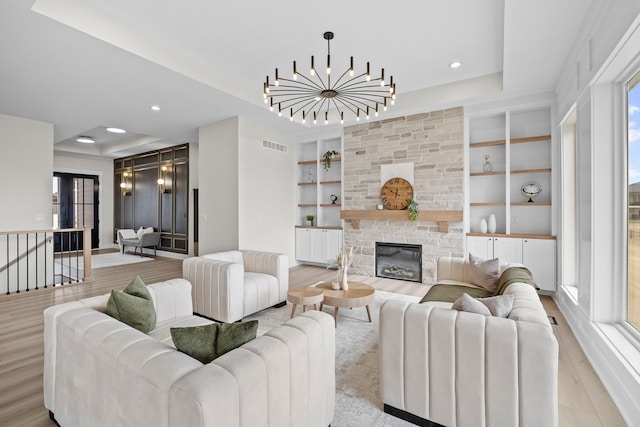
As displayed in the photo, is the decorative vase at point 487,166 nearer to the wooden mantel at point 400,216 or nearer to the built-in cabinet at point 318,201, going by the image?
the wooden mantel at point 400,216

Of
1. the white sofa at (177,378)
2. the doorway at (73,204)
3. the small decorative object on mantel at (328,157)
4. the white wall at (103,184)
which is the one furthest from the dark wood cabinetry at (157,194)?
the white sofa at (177,378)

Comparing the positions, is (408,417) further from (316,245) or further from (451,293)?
(316,245)

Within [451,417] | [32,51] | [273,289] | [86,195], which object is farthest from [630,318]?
[86,195]

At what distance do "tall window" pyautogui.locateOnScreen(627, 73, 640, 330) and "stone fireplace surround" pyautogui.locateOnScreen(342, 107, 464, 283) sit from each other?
245 cm

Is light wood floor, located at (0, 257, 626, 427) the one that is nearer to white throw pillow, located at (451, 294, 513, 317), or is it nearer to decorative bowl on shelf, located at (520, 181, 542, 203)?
white throw pillow, located at (451, 294, 513, 317)

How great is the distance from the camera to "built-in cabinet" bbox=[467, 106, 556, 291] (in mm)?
4379

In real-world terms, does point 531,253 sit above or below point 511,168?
below

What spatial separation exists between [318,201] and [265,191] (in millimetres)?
1255

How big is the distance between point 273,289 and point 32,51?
3.56 meters

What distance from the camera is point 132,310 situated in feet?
6.35

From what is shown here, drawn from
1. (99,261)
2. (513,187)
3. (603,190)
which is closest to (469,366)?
(603,190)

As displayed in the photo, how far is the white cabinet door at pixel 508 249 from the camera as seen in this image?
14.6ft

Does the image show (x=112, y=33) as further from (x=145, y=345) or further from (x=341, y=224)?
(x=341, y=224)

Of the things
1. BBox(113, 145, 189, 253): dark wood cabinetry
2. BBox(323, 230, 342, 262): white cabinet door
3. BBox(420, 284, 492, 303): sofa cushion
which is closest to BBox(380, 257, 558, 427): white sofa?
BBox(420, 284, 492, 303): sofa cushion
